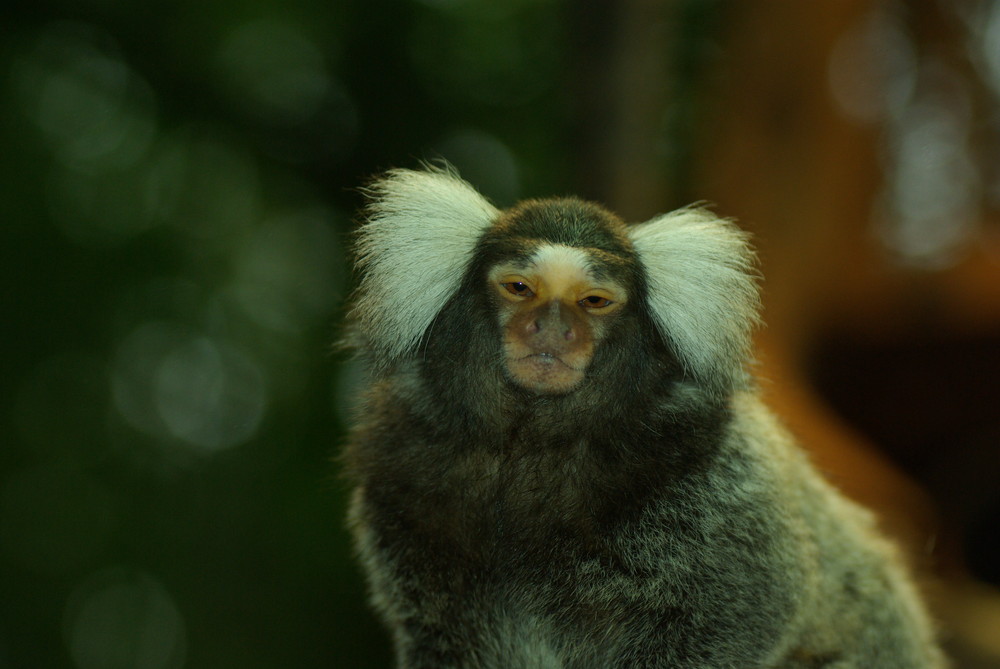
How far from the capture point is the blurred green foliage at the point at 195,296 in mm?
5664

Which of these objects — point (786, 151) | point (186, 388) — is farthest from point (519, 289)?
point (186, 388)

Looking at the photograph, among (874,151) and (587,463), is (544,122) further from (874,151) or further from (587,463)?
(587,463)

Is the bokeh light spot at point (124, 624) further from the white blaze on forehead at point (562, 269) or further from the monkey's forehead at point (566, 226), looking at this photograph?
the white blaze on forehead at point (562, 269)

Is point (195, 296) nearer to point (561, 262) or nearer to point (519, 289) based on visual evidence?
point (519, 289)

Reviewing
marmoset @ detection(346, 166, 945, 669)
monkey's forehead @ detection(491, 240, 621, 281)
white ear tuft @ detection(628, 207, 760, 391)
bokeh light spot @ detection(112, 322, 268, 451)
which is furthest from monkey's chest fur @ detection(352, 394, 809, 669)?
bokeh light spot @ detection(112, 322, 268, 451)

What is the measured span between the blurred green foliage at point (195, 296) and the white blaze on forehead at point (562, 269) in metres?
3.33

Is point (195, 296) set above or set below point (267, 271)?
below

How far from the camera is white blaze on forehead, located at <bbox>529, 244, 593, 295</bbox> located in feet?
7.37

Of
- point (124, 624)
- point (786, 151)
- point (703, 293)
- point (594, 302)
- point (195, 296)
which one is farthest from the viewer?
point (195, 296)

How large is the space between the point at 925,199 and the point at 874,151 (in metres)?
0.62

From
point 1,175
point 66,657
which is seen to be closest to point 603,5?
point 1,175

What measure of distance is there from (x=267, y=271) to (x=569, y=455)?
4.11m

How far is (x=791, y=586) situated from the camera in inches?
92.4

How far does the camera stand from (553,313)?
222 centimetres
